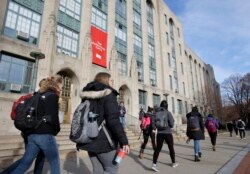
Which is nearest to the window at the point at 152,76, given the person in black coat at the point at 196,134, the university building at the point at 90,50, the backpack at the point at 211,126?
the university building at the point at 90,50

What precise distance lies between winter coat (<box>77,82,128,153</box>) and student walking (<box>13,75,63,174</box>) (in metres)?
0.83

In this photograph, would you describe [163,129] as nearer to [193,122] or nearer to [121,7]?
[193,122]

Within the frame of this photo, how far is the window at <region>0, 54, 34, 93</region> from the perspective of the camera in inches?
492

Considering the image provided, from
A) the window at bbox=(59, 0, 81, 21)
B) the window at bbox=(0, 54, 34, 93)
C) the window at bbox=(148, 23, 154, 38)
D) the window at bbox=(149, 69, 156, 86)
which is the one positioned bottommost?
the window at bbox=(0, 54, 34, 93)

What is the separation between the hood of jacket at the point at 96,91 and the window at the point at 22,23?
12390 millimetres

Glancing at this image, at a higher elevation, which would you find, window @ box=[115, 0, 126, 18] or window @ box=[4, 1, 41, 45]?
window @ box=[115, 0, 126, 18]

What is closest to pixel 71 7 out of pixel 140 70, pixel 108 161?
pixel 140 70

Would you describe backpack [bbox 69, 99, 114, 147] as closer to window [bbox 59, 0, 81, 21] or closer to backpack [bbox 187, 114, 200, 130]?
backpack [bbox 187, 114, 200, 130]

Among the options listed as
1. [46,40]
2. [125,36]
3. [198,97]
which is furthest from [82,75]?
[198,97]

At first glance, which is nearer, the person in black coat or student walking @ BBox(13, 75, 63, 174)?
student walking @ BBox(13, 75, 63, 174)

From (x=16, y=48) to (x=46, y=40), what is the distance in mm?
2210

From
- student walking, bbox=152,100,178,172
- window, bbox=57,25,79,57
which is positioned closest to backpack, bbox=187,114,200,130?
student walking, bbox=152,100,178,172

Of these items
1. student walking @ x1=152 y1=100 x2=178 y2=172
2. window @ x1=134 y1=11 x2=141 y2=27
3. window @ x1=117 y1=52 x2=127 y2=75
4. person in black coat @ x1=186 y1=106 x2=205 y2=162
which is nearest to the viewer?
student walking @ x1=152 y1=100 x2=178 y2=172

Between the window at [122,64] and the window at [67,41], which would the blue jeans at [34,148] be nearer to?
the window at [67,41]
